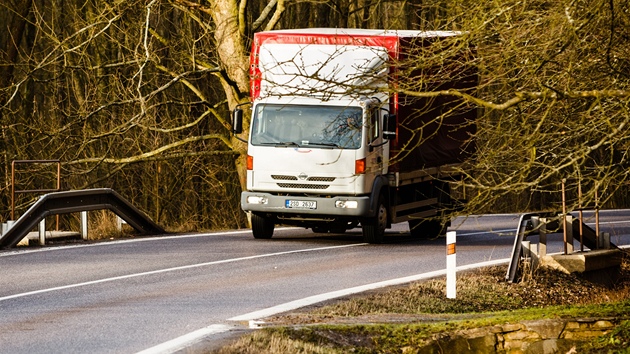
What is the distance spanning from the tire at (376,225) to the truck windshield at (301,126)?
136 cm

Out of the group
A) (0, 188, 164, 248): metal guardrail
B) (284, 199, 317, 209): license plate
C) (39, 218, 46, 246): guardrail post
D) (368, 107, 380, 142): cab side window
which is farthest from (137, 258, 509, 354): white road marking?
(39, 218, 46, 246): guardrail post

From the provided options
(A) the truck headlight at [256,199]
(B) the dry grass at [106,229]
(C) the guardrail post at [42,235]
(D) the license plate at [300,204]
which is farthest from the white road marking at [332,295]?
(B) the dry grass at [106,229]

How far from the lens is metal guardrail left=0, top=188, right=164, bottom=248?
61.0 ft

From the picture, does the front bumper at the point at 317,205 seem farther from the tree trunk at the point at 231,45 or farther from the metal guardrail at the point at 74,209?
the tree trunk at the point at 231,45

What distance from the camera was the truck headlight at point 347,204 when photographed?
65.9 feet

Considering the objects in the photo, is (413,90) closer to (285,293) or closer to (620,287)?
(285,293)

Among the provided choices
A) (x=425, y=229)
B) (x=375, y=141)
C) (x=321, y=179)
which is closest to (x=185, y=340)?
(x=321, y=179)

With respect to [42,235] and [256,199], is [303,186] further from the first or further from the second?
[42,235]

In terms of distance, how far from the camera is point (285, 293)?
13.9 m

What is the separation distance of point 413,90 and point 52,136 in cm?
1423

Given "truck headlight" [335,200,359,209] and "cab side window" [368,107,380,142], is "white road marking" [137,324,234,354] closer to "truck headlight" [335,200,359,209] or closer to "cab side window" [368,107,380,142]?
"truck headlight" [335,200,359,209]

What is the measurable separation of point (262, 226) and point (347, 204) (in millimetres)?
1996

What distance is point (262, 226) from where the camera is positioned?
70.4 ft

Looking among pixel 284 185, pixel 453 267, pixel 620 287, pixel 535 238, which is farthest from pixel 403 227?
pixel 453 267
